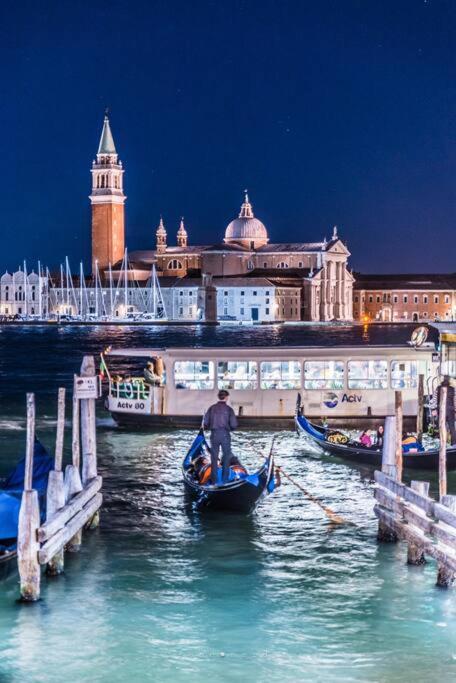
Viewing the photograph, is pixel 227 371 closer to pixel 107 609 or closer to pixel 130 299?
pixel 107 609

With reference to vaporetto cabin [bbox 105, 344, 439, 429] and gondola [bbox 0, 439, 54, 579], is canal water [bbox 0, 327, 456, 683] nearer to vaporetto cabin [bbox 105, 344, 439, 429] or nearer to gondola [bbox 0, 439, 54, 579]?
gondola [bbox 0, 439, 54, 579]

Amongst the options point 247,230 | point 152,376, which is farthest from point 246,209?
point 152,376

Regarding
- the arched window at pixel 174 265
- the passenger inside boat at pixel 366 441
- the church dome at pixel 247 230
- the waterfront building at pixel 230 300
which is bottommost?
the passenger inside boat at pixel 366 441

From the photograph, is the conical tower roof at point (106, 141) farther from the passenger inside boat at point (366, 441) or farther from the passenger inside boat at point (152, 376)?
the passenger inside boat at point (366, 441)

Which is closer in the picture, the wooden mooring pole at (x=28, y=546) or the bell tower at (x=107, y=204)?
the wooden mooring pole at (x=28, y=546)

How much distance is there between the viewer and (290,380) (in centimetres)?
2117

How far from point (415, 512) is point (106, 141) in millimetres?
135579

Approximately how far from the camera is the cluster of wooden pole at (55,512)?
9.49 m

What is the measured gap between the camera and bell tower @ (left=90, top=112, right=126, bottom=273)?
136000 mm

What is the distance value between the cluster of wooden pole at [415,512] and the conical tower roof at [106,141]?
433 ft

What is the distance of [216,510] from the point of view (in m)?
13.7

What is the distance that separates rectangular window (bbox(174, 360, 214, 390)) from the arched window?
115185 mm

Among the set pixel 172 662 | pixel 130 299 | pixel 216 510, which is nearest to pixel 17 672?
pixel 172 662

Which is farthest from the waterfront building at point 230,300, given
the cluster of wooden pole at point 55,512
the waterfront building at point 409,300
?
the cluster of wooden pole at point 55,512
